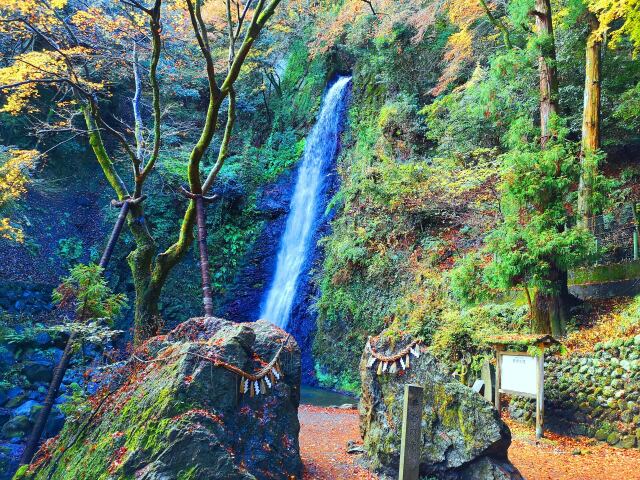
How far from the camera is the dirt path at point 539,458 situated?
5574 millimetres

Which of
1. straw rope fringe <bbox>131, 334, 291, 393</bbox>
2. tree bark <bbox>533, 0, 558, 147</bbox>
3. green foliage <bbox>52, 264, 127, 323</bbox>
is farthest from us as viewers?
tree bark <bbox>533, 0, 558, 147</bbox>

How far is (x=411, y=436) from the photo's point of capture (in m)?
4.20

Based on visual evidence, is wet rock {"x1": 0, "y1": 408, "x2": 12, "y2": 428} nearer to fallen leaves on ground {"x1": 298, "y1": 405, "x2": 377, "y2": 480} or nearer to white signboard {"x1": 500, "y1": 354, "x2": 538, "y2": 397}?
fallen leaves on ground {"x1": 298, "y1": 405, "x2": 377, "y2": 480}

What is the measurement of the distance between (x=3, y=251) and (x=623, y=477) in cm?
1609

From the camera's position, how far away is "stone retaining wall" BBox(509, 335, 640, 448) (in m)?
6.53

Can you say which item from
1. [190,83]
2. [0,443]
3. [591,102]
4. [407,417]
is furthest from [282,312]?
[407,417]

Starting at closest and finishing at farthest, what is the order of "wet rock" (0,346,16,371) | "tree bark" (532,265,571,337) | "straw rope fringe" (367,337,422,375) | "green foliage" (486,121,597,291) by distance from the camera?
"straw rope fringe" (367,337,422,375)
"green foliage" (486,121,597,291)
"tree bark" (532,265,571,337)
"wet rock" (0,346,16,371)

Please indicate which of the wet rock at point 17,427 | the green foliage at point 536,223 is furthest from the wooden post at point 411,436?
the wet rock at point 17,427

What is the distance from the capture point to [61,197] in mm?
16859

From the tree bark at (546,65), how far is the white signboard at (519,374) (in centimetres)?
428

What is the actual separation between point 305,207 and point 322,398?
766 cm

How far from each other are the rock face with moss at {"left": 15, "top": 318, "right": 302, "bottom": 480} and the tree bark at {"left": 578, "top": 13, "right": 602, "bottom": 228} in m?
6.33

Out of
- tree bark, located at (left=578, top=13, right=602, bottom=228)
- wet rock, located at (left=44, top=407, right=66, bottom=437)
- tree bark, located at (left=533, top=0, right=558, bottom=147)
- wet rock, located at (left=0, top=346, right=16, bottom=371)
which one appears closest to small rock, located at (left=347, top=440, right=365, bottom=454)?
tree bark, located at (left=578, top=13, right=602, bottom=228)

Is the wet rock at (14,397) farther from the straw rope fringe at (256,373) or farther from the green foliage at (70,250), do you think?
the straw rope fringe at (256,373)
